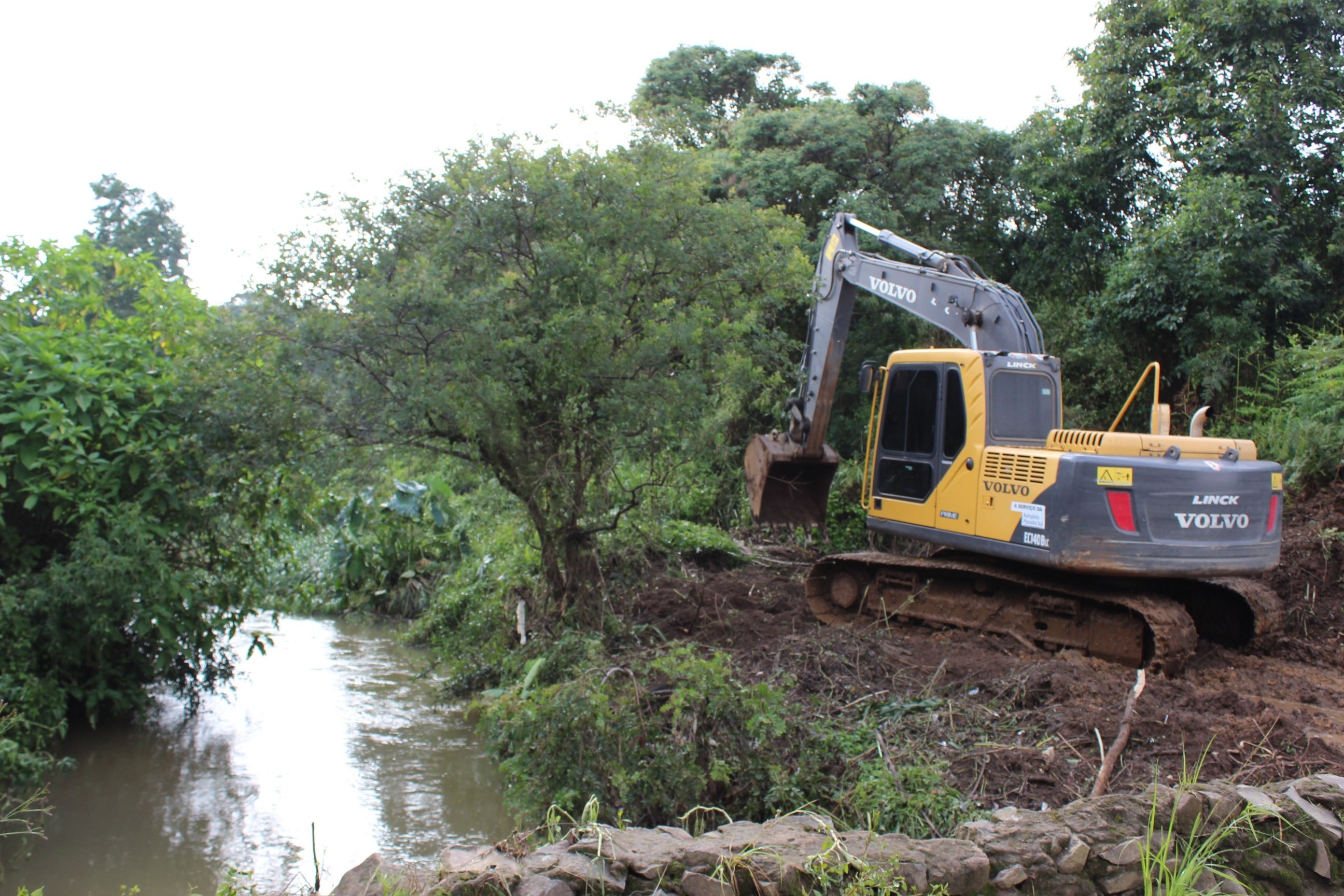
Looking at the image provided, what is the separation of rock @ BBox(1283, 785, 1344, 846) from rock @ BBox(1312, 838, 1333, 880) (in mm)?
74

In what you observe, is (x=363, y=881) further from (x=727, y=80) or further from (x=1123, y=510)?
(x=727, y=80)

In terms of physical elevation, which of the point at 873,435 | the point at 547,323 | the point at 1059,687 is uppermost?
the point at 547,323

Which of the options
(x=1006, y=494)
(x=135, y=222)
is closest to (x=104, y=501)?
(x=1006, y=494)

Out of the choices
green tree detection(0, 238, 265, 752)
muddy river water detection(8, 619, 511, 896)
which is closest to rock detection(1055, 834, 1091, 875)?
muddy river water detection(8, 619, 511, 896)

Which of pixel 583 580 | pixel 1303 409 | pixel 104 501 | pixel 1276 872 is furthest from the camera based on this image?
pixel 1303 409

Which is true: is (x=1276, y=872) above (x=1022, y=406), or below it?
below

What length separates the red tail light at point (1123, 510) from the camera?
22.9 ft

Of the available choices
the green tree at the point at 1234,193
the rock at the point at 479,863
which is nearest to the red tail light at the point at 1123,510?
the rock at the point at 479,863

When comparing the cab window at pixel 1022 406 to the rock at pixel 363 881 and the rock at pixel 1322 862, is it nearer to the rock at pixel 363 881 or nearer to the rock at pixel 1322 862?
the rock at pixel 1322 862

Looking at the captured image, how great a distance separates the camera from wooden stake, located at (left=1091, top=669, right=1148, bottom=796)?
5094 millimetres

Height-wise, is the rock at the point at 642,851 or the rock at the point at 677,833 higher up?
the rock at the point at 642,851

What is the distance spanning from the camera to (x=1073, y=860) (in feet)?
12.1

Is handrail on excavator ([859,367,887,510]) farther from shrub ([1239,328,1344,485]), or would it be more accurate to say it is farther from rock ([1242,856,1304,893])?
rock ([1242,856,1304,893])

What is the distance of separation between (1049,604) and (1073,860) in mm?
4435
